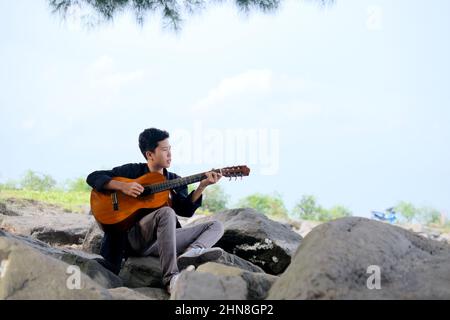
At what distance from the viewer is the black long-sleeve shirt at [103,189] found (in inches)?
165

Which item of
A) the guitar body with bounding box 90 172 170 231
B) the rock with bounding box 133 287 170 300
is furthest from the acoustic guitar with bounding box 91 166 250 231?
the rock with bounding box 133 287 170 300

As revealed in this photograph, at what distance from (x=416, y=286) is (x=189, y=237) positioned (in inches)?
72.8

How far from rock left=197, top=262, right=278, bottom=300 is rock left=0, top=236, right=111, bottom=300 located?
18.9 inches

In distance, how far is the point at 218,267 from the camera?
289 cm

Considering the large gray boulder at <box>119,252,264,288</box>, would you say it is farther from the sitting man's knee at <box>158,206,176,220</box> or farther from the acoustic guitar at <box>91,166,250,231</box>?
the sitting man's knee at <box>158,206,176,220</box>

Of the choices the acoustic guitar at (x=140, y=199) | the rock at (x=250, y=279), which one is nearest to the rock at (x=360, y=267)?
the rock at (x=250, y=279)

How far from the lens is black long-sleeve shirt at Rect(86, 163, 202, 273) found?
13.8 ft

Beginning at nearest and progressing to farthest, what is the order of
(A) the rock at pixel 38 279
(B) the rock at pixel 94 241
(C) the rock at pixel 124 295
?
(A) the rock at pixel 38 279
(C) the rock at pixel 124 295
(B) the rock at pixel 94 241

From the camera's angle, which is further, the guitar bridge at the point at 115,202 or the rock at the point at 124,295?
the guitar bridge at the point at 115,202

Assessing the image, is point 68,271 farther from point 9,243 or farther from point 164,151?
point 164,151

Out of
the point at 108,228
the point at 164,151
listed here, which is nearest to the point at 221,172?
the point at 164,151

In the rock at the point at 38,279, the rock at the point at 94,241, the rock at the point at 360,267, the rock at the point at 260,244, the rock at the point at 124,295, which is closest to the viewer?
the rock at the point at 360,267

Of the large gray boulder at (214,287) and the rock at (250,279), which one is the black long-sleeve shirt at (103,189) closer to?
the rock at (250,279)

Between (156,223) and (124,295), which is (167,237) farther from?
(124,295)
